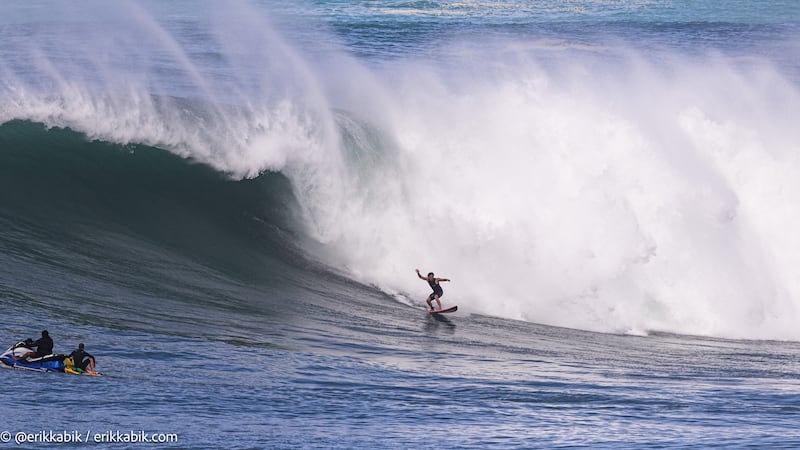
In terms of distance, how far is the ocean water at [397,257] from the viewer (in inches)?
423

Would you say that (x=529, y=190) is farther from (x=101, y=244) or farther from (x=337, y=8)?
(x=337, y=8)

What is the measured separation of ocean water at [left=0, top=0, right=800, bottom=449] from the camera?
35.2ft

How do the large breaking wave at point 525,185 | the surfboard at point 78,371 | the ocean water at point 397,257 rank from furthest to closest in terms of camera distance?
the large breaking wave at point 525,185 < the surfboard at point 78,371 < the ocean water at point 397,257

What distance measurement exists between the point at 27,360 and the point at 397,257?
8.58 metres

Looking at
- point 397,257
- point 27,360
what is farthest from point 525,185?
point 27,360

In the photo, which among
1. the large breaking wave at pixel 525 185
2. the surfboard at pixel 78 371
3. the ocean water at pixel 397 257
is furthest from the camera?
the large breaking wave at pixel 525 185

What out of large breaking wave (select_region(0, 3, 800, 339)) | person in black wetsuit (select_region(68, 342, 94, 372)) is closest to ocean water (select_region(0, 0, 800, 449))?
large breaking wave (select_region(0, 3, 800, 339))

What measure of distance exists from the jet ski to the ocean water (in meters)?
0.13

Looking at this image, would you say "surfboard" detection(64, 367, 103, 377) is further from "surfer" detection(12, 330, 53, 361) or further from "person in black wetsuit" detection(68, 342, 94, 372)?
"surfer" detection(12, 330, 53, 361)

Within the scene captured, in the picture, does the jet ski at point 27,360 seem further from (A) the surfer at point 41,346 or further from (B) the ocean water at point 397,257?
(B) the ocean water at point 397,257

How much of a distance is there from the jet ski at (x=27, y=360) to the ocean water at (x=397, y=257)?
5.0 inches

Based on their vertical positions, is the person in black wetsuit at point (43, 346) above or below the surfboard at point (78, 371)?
above

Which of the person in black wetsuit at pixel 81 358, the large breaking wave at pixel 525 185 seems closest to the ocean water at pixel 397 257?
the large breaking wave at pixel 525 185

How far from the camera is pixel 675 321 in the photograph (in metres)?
17.8
